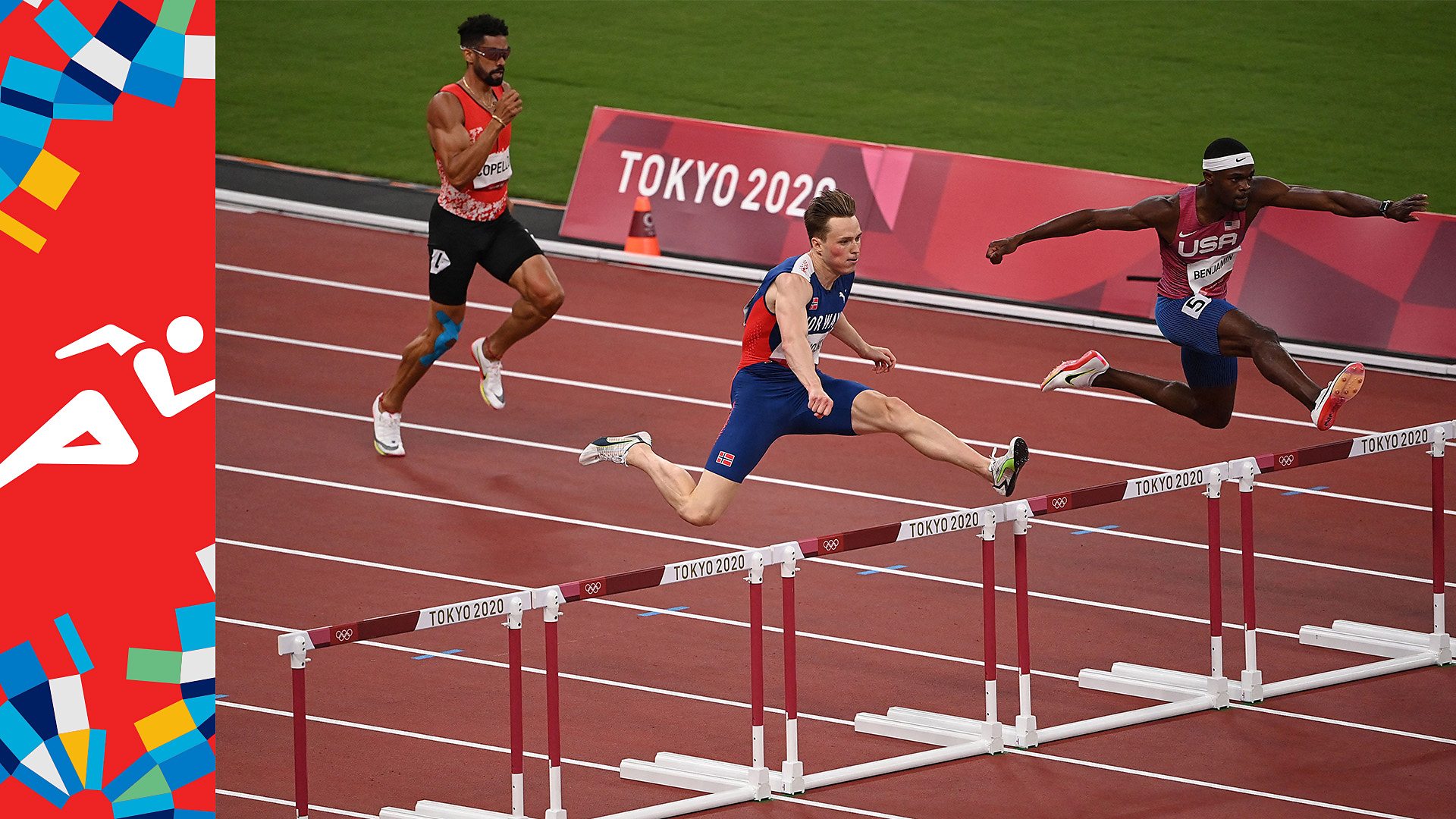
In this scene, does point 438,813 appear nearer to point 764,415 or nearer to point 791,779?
point 791,779

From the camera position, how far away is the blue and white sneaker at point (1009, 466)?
7637 mm

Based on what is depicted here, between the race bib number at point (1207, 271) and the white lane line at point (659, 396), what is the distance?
2.15 meters

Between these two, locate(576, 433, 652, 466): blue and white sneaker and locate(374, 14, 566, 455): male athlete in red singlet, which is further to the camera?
locate(374, 14, 566, 455): male athlete in red singlet

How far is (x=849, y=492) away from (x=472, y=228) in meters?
2.72

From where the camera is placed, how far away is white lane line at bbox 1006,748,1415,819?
7.54 m

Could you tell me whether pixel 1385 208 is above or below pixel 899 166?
below

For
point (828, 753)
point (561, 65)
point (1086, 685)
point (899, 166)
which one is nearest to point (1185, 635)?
point (1086, 685)

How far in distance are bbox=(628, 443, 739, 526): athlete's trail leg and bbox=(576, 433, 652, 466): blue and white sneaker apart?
33mm

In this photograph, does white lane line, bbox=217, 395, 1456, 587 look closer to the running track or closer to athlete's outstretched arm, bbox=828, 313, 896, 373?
the running track

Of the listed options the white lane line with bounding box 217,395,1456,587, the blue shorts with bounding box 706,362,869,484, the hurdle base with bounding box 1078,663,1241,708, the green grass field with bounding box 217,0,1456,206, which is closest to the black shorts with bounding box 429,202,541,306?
the white lane line with bounding box 217,395,1456,587

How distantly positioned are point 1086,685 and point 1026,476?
3.09 m

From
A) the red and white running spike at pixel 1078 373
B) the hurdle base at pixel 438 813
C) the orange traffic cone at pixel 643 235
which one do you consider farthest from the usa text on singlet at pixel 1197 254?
the orange traffic cone at pixel 643 235

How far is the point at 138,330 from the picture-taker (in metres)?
3.50

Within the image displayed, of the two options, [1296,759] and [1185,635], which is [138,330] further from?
[1185,635]
